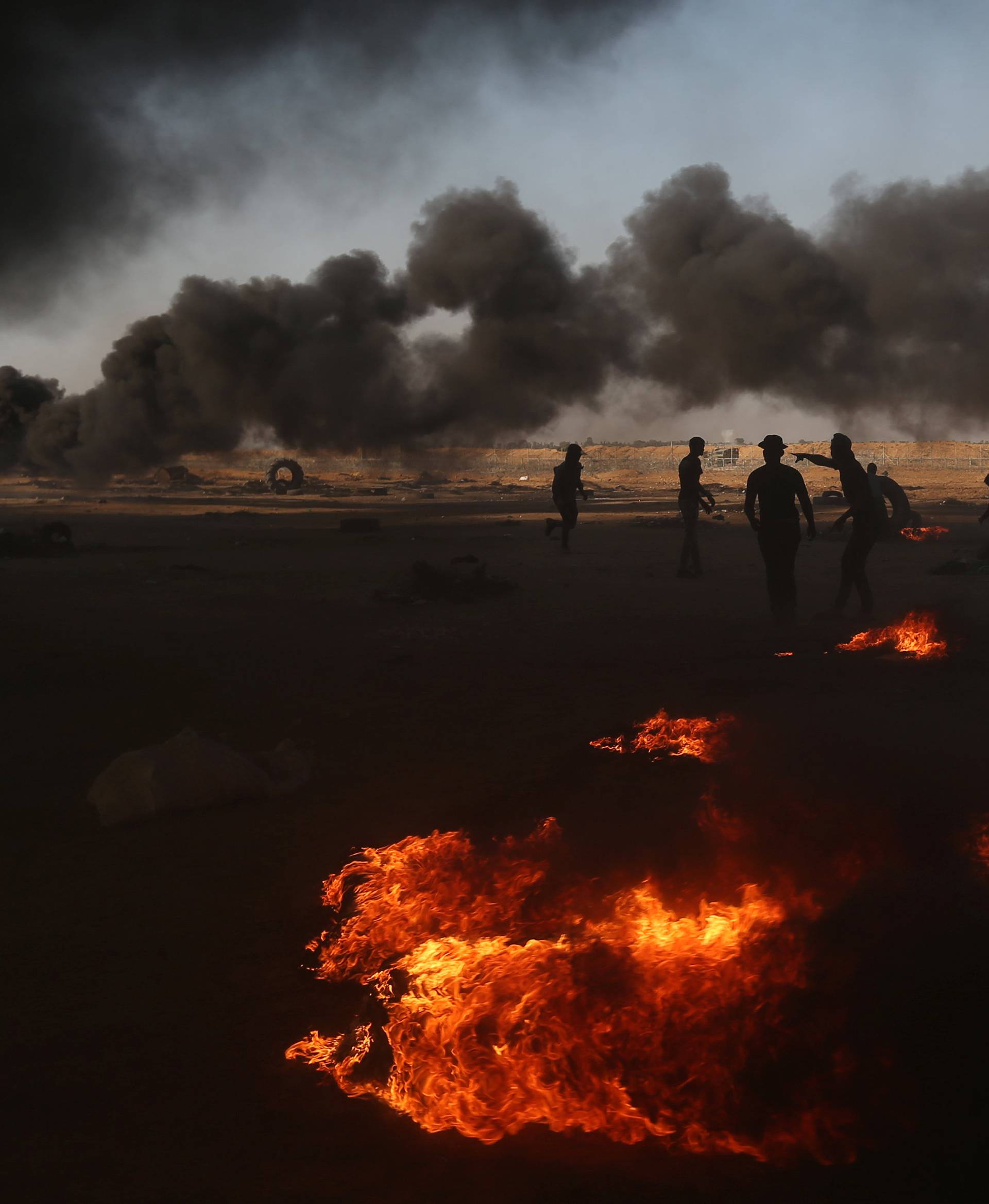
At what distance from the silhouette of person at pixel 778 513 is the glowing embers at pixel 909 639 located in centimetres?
90

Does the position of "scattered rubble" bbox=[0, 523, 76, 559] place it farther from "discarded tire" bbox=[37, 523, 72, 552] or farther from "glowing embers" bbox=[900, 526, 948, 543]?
"glowing embers" bbox=[900, 526, 948, 543]

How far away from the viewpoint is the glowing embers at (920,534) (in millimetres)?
20281

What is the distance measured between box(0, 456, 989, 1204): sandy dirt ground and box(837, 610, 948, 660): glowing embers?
0.26m

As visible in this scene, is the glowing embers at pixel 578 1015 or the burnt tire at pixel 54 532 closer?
the glowing embers at pixel 578 1015

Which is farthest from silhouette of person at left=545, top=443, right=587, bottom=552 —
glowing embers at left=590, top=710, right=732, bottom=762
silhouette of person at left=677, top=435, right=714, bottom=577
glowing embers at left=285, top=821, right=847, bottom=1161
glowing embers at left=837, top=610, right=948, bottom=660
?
glowing embers at left=285, top=821, right=847, bottom=1161

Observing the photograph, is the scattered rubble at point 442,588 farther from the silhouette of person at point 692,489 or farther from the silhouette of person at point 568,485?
the silhouette of person at point 692,489

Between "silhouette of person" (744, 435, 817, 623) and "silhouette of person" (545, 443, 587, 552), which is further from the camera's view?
"silhouette of person" (545, 443, 587, 552)

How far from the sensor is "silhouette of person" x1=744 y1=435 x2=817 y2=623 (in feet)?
30.2

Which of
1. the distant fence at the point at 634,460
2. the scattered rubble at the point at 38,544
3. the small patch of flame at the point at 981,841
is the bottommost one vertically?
the small patch of flame at the point at 981,841

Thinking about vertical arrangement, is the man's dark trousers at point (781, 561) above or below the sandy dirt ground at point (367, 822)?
above

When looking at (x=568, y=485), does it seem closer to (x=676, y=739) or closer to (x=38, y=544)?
(x=676, y=739)

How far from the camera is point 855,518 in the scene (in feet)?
31.7

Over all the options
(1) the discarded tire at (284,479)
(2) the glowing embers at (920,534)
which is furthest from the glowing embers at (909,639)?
(1) the discarded tire at (284,479)

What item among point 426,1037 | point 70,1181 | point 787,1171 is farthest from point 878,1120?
point 70,1181
